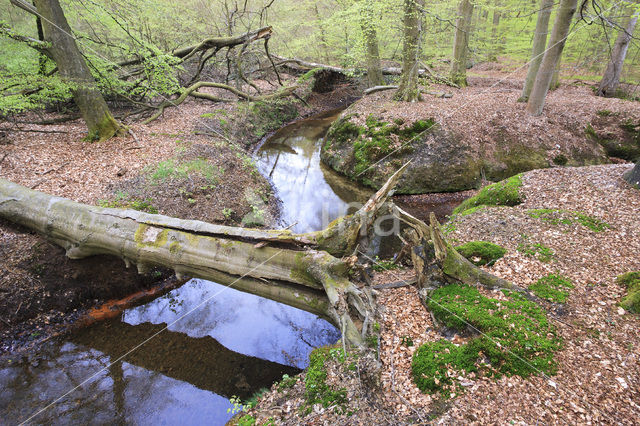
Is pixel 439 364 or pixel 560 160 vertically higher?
pixel 560 160

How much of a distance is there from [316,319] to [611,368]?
4168 millimetres

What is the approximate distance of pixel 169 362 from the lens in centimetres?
491

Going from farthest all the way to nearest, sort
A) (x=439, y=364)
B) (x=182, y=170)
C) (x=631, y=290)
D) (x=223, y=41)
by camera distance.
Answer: (x=223, y=41)
(x=182, y=170)
(x=631, y=290)
(x=439, y=364)

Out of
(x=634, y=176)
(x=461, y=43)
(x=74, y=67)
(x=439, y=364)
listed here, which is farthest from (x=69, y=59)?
(x=461, y=43)

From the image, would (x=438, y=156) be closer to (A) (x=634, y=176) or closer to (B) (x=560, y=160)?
(B) (x=560, y=160)

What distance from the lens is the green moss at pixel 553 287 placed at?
3973 mm

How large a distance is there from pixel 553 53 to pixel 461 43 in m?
6.90

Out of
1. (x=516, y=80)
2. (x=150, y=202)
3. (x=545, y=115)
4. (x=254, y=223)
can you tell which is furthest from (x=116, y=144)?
(x=516, y=80)

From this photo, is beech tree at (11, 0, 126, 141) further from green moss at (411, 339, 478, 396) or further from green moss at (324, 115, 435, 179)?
green moss at (411, 339, 478, 396)

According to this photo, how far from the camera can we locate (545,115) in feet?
35.6

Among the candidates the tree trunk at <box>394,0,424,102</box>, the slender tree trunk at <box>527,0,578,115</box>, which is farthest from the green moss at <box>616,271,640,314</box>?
the tree trunk at <box>394,0,424,102</box>

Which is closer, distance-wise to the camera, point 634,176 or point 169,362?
point 169,362

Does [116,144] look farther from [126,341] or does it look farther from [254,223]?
[126,341]

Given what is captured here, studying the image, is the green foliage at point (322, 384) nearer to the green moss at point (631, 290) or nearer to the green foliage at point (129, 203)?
the green moss at point (631, 290)
